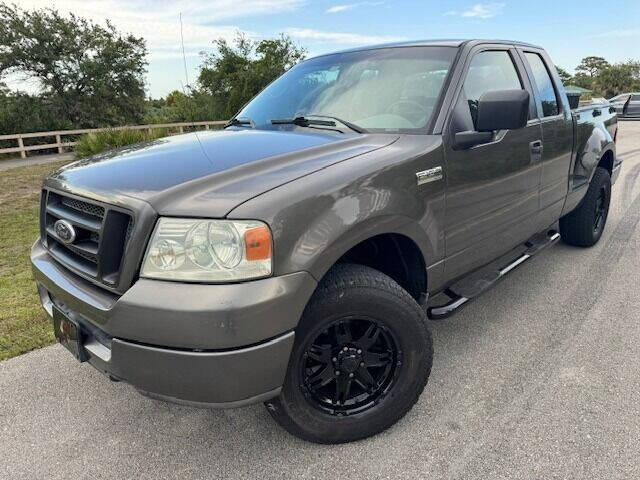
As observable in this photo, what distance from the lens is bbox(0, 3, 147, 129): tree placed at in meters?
27.2

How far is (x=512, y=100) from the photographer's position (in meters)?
2.56

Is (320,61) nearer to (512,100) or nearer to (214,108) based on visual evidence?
(512,100)

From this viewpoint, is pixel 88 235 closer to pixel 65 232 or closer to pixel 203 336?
pixel 65 232

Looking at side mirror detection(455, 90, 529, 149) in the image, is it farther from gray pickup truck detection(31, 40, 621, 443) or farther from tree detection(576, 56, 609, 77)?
tree detection(576, 56, 609, 77)

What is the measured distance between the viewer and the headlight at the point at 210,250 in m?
1.84

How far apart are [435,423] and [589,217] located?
3.27m

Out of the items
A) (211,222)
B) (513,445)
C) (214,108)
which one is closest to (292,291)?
(211,222)

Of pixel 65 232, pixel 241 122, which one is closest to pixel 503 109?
pixel 241 122

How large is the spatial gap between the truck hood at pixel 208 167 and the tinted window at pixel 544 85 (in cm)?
179

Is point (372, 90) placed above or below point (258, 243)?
above

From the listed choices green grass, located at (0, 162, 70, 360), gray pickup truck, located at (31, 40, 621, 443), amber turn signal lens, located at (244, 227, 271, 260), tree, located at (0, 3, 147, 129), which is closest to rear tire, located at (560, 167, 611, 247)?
gray pickup truck, located at (31, 40, 621, 443)

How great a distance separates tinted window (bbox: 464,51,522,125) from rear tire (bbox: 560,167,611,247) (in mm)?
1797

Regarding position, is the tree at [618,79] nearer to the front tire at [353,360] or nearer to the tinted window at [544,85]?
the tinted window at [544,85]

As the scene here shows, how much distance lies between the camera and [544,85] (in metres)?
3.91
